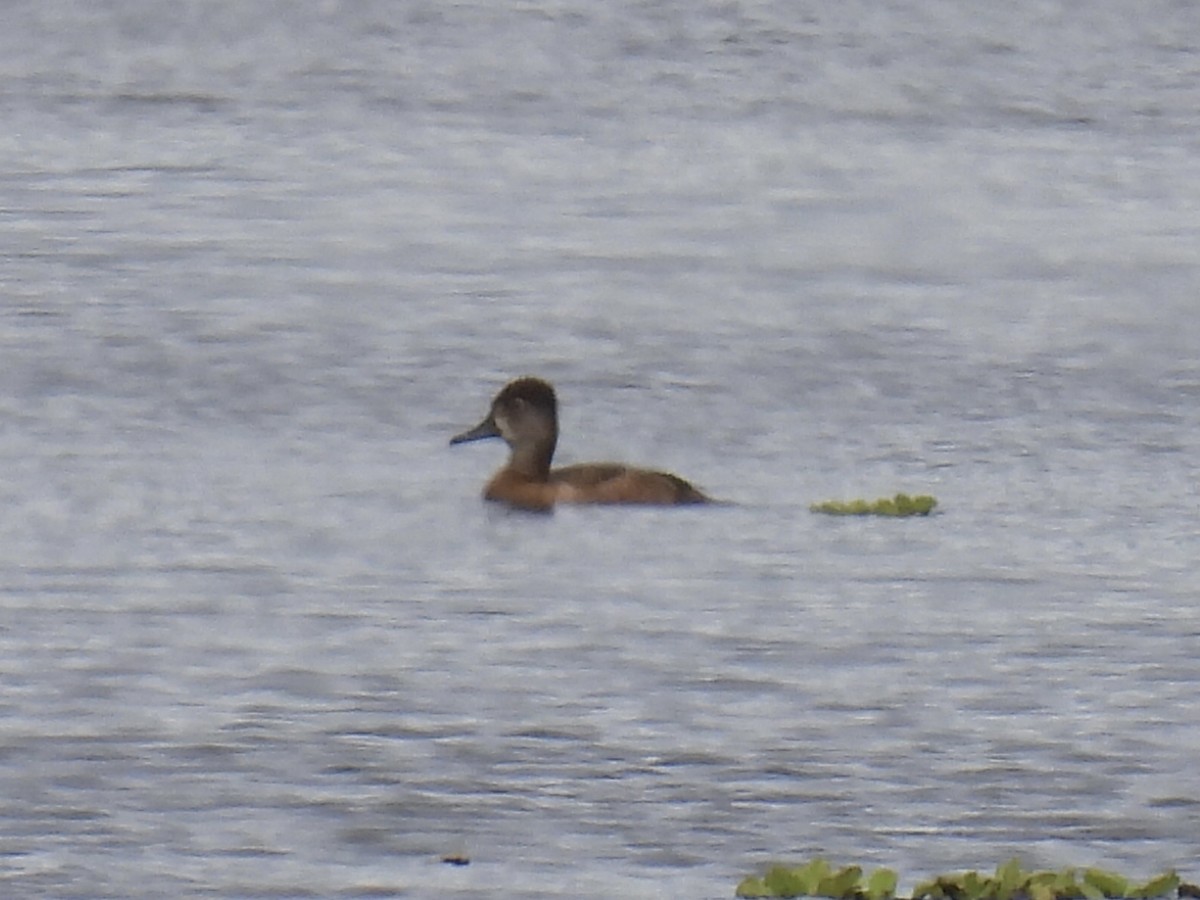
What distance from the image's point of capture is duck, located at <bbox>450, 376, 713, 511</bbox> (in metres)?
14.1

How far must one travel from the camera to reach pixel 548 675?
10500 millimetres

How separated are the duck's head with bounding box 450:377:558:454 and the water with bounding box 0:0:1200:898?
239 mm

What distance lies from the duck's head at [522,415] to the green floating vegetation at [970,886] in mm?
7341

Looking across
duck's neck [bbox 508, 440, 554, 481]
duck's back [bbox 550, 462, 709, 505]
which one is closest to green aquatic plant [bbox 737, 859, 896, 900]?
duck's back [bbox 550, 462, 709, 505]

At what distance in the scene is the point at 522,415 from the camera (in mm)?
15312

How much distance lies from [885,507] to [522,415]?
2.20m

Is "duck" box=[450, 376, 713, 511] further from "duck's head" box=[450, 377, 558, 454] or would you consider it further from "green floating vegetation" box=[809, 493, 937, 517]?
"green floating vegetation" box=[809, 493, 937, 517]

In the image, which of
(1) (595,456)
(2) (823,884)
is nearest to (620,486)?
(1) (595,456)

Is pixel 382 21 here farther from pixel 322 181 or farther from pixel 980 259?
pixel 980 259

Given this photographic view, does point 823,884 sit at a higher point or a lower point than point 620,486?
higher

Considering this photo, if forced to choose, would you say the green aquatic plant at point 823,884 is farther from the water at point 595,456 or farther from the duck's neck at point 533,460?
the duck's neck at point 533,460

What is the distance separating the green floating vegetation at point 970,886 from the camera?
7855 mm

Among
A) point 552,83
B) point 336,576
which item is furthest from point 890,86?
point 336,576

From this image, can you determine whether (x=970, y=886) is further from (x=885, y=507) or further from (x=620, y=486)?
(x=620, y=486)
